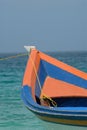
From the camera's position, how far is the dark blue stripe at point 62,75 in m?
6.89

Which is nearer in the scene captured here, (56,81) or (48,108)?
(48,108)

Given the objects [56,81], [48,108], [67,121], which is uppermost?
[56,81]

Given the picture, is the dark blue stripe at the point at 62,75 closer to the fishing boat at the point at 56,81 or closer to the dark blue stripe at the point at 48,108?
the fishing boat at the point at 56,81

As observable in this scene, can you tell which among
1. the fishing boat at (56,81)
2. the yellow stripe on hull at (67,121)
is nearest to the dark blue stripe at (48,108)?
the yellow stripe on hull at (67,121)

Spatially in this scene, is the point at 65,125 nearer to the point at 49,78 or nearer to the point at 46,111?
the point at 46,111

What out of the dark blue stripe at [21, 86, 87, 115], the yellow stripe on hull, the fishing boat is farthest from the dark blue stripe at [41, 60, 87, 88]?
the yellow stripe on hull

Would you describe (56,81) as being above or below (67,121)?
above

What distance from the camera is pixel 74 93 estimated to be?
6.96 meters

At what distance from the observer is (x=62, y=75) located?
6.94 m

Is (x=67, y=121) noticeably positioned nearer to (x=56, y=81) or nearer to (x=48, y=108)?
(x=48, y=108)

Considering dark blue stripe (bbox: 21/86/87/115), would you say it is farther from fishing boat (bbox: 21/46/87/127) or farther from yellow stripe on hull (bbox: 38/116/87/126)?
fishing boat (bbox: 21/46/87/127)

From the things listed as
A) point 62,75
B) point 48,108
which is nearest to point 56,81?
point 62,75

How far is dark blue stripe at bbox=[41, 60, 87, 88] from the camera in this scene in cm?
689

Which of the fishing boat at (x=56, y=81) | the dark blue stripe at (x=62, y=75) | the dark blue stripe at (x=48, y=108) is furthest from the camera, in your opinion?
the dark blue stripe at (x=62, y=75)
